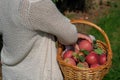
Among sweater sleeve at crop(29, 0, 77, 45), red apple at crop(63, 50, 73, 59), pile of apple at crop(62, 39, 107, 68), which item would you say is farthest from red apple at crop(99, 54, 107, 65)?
sweater sleeve at crop(29, 0, 77, 45)

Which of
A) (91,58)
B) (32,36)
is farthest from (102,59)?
(32,36)

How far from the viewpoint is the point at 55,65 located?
2.52 meters

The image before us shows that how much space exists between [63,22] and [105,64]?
0.44 m

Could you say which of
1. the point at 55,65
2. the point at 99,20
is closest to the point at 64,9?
the point at 99,20

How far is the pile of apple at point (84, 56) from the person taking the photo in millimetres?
2467

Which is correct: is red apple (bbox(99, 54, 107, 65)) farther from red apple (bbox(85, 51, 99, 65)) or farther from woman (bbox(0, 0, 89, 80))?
woman (bbox(0, 0, 89, 80))

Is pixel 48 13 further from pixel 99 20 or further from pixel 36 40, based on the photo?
pixel 99 20

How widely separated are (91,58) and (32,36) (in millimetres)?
457

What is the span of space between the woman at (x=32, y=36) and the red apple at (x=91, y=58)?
0.52 feet

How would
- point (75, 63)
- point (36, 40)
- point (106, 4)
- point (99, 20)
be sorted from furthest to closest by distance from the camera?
1. point (106, 4)
2. point (99, 20)
3. point (75, 63)
4. point (36, 40)

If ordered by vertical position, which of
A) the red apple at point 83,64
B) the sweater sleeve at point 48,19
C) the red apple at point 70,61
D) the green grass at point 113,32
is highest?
the sweater sleeve at point 48,19

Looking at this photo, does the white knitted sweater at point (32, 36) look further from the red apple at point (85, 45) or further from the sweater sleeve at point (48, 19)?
the red apple at point (85, 45)

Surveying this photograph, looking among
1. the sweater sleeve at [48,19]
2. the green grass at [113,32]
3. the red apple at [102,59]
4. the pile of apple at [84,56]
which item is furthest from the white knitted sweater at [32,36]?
the green grass at [113,32]

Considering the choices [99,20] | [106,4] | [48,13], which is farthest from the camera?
[106,4]
